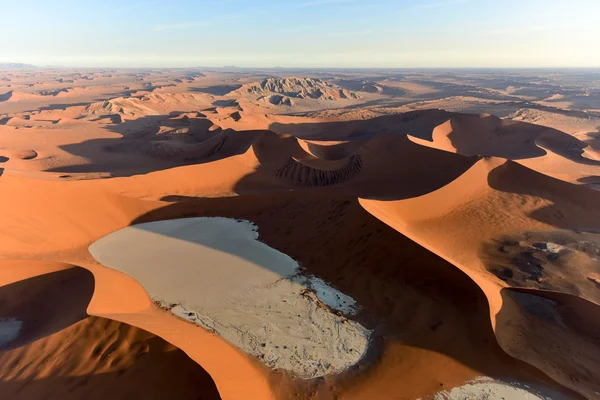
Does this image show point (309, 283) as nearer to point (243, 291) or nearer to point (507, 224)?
point (243, 291)

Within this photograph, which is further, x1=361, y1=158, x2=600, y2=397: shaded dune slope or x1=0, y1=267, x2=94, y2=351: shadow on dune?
x1=0, y1=267, x2=94, y2=351: shadow on dune

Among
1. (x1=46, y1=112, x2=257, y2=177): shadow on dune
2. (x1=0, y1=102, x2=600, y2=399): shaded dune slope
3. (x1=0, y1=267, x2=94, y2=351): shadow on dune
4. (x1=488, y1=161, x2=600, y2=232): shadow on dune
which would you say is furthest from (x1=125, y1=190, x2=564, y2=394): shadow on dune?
(x1=46, y1=112, x2=257, y2=177): shadow on dune

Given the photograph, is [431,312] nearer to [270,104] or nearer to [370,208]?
[370,208]

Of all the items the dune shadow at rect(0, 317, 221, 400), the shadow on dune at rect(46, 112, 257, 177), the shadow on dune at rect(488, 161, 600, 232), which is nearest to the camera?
the dune shadow at rect(0, 317, 221, 400)

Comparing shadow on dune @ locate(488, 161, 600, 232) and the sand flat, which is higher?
shadow on dune @ locate(488, 161, 600, 232)

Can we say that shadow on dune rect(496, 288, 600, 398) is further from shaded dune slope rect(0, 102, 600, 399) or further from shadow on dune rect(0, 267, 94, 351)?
shadow on dune rect(0, 267, 94, 351)

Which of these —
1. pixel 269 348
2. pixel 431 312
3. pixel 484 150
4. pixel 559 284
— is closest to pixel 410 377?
pixel 431 312

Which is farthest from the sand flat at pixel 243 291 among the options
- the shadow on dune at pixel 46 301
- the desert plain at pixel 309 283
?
the shadow on dune at pixel 46 301
